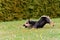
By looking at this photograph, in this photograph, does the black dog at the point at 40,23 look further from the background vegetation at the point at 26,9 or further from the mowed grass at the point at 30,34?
the background vegetation at the point at 26,9

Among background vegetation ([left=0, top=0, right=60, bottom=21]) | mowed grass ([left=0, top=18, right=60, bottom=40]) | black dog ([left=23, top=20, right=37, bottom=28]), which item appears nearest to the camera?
mowed grass ([left=0, top=18, right=60, bottom=40])

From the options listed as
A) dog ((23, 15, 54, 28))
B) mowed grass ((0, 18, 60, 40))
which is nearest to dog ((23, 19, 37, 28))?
dog ((23, 15, 54, 28))

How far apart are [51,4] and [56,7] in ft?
1.38

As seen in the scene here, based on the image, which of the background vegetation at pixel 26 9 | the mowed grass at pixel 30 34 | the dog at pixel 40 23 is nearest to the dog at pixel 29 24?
the dog at pixel 40 23

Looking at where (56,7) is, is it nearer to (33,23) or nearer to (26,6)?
(26,6)

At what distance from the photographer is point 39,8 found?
17.9 m

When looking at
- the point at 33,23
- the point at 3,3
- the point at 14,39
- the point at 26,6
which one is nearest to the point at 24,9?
the point at 26,6

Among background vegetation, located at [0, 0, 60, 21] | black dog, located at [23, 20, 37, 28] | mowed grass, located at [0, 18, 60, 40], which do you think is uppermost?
A: mowed grass, located at [0, 18, 60, 40]

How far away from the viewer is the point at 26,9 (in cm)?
1764

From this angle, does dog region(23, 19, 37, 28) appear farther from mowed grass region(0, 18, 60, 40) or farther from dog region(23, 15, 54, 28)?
mowed grass region(0, 18, 60, 40)

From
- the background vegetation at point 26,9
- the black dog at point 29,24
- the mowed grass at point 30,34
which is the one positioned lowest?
the background vegetation at point 26,9

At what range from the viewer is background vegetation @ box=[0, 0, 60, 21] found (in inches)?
668

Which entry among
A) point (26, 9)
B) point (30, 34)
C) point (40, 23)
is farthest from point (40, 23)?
point (26, 9)

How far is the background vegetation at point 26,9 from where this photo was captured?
1697 cm
